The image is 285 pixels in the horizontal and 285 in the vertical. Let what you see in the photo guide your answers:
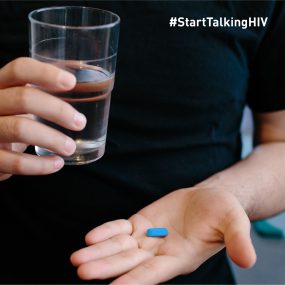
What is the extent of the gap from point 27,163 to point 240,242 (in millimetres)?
341

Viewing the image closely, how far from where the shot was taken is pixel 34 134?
702 mm

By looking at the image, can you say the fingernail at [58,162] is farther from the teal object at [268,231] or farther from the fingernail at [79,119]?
the teal object at [268,231]

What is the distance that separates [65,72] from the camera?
652 mm

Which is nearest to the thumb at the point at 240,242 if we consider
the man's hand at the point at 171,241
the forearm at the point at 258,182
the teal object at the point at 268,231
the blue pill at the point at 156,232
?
the man's hand at the point at 171,241

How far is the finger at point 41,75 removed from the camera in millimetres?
650

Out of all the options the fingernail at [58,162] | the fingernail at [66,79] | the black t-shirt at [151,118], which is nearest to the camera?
the fingernail at [66,79]

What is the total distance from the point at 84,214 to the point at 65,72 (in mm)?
461

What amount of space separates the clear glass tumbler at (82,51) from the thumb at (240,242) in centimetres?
26

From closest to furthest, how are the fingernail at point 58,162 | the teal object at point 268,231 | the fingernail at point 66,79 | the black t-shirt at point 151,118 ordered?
the fingernail at point 66,79 → the fingernail at point 58,162 → the black t-shirt at point 151,118 → the teal object at point 268,231

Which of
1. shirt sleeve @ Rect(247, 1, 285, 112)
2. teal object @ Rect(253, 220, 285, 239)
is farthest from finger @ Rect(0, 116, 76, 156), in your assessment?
teal object @ Rect(253, 220, 285, 239)

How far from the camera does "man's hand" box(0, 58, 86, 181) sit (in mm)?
659

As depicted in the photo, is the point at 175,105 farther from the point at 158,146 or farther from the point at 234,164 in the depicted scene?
the point at 234,164

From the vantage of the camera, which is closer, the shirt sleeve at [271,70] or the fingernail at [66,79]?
the fingernail at [66,79]

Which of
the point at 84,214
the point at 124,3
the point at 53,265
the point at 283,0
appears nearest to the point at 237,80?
the point at 283,0
